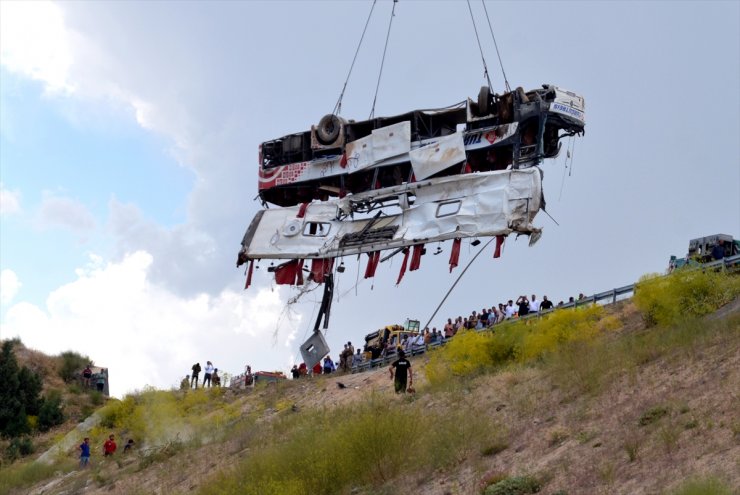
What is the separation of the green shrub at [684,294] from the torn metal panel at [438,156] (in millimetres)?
9397

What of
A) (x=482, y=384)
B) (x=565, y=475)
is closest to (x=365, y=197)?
(x=482, y=384)

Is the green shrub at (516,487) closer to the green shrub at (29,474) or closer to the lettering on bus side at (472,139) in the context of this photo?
the lettering on bus side at (472,139)

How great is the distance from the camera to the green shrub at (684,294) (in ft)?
103

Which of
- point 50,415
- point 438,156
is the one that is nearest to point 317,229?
point 438,156

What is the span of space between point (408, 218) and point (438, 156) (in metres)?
2.44

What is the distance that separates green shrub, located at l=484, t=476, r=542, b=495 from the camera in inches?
822

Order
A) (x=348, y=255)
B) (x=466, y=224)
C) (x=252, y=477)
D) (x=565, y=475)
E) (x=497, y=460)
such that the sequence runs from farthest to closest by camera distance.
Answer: (x=348, y=255) → (x=466, y=224) → (x=252, y=477) → (x=497, y=460) → (x=565, y=475)

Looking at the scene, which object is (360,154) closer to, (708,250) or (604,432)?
(708,250)

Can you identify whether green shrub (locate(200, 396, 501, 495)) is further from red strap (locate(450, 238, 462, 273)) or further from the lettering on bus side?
the lettering on bus side

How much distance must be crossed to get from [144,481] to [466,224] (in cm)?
1340

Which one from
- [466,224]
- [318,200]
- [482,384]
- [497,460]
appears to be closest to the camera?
[497,460]

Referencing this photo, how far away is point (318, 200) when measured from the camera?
44531 mm

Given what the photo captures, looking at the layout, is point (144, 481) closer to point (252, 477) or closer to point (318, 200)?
point (252, 477)

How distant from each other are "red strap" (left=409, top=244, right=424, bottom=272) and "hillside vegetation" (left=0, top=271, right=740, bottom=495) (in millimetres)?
3146
